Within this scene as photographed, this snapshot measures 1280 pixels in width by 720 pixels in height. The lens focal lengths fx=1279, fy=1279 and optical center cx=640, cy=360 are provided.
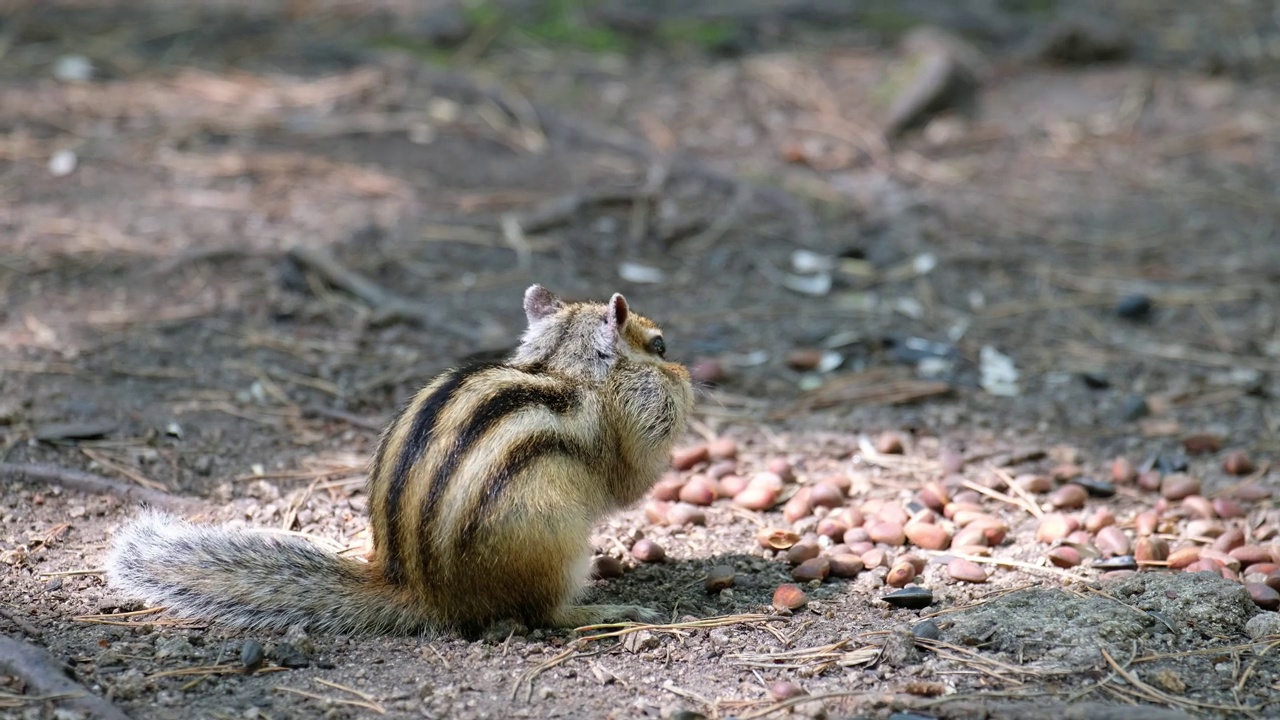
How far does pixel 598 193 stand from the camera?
652 cm

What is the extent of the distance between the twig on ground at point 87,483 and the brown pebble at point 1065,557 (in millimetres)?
2554

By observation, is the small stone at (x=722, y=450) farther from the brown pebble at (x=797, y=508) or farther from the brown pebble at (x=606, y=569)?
the brown pebble at (x=606, y=569)

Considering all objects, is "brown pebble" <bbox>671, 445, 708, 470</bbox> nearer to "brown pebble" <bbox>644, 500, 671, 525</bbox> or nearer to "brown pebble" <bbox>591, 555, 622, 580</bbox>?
"brown pebble" <bbox>644, 500, 671, 525</bbox>

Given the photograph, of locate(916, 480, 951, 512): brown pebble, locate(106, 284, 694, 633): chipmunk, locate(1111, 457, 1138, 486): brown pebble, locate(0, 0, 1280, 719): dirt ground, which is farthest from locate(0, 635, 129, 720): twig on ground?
locate(1111, 457, 1138, 486): brown pebble

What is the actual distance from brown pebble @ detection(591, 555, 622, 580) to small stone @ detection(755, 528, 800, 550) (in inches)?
18.0

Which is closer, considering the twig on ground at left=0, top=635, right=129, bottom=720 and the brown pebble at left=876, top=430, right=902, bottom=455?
the twig on ground at left=0, top=635, right=129, bottom=720

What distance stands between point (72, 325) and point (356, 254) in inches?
50.8

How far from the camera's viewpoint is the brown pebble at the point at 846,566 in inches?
145

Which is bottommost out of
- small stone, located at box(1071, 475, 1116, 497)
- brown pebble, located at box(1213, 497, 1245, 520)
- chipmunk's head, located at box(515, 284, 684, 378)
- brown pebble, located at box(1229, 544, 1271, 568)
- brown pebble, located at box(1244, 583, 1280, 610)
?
small stone, located at box(1071, 475, 1116, 497)

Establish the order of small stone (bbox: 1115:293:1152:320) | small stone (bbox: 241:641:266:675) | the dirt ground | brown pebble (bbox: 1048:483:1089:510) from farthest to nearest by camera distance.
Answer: small stone (bbox: 1115:293:1152:320) → brown pebble (bbox: 1048:483:1089:510) → the dirt ground → small stone (bbox: 241:641:266:675)

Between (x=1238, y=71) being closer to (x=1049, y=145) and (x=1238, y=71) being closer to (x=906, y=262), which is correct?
(x=1049, y=145)

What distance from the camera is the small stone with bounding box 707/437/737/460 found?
4477 millimetres

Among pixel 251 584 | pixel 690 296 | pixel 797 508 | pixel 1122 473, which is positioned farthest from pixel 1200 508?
pixel 251 584

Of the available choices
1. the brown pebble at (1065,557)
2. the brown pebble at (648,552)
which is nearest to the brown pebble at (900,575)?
the brown pebble at (1065,557)
